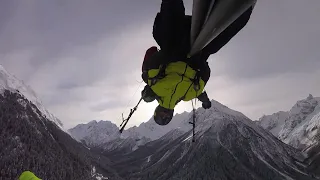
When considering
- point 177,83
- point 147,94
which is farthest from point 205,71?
point 147,94

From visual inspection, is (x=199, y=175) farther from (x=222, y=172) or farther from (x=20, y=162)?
(x=20, y=162)

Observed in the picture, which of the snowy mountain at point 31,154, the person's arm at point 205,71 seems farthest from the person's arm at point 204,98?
the snowy mountain at point 31,154

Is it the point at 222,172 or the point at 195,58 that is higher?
the point at 222,172

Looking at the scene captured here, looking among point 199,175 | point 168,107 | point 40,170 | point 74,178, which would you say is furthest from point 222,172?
point 168,107

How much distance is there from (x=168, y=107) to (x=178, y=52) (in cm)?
150

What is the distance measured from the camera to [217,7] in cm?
245

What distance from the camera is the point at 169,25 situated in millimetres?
4086

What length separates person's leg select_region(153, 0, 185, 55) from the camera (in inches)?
152

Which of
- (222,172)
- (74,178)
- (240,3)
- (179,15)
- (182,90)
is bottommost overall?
(240,3)

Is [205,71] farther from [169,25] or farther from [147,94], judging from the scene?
[147,94]

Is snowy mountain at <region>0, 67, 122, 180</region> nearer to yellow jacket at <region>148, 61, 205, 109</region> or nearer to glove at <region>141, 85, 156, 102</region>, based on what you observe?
glove at <region>141, 85, 156, 102</region>

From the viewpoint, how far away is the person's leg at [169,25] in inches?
152

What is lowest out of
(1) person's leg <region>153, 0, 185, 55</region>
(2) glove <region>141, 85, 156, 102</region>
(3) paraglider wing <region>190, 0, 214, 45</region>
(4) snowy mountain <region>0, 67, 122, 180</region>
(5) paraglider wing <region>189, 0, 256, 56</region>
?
(5) paraglider wing <region>189, 0, 256, 56</region>

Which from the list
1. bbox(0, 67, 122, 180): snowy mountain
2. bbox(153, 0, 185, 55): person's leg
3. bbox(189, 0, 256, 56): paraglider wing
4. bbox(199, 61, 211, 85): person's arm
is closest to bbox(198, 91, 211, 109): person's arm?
bbox(199, 61, 211, 85): person's arm
